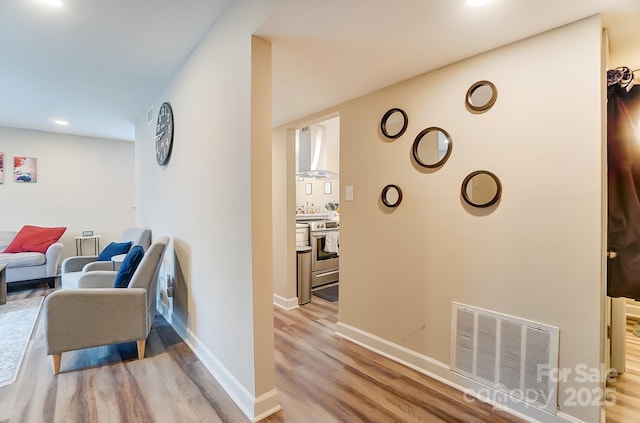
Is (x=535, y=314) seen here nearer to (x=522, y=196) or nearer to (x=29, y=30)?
(x=522, y=196)

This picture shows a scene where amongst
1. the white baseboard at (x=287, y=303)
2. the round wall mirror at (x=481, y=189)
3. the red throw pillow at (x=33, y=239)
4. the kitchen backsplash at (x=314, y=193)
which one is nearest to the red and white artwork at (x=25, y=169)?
the red throw pillow at (x=33, y=239)

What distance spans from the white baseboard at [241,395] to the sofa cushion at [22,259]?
367 cm

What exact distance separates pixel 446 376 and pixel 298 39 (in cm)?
241

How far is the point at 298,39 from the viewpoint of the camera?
5.64 ft

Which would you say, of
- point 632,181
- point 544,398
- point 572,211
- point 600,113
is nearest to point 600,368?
point 544,398

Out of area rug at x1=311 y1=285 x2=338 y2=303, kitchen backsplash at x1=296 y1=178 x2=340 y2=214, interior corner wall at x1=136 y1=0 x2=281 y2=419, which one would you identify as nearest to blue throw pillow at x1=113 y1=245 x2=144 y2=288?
interior corner wall at x1=136 y1=0 x2=281 y2=419

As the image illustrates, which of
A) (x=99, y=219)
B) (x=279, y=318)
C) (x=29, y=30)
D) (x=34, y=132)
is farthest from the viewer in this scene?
(x=99, y=219)

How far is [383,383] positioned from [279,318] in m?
1.52

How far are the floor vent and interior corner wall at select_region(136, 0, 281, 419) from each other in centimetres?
127

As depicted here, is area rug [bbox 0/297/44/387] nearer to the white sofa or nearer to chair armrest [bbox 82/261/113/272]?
the white sofa

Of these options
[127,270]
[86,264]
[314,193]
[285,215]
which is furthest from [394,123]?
[86,264]

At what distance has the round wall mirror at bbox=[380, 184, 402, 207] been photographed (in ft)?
7.73

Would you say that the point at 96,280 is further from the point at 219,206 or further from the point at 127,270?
the point at 219,206

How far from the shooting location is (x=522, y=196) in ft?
5.66
